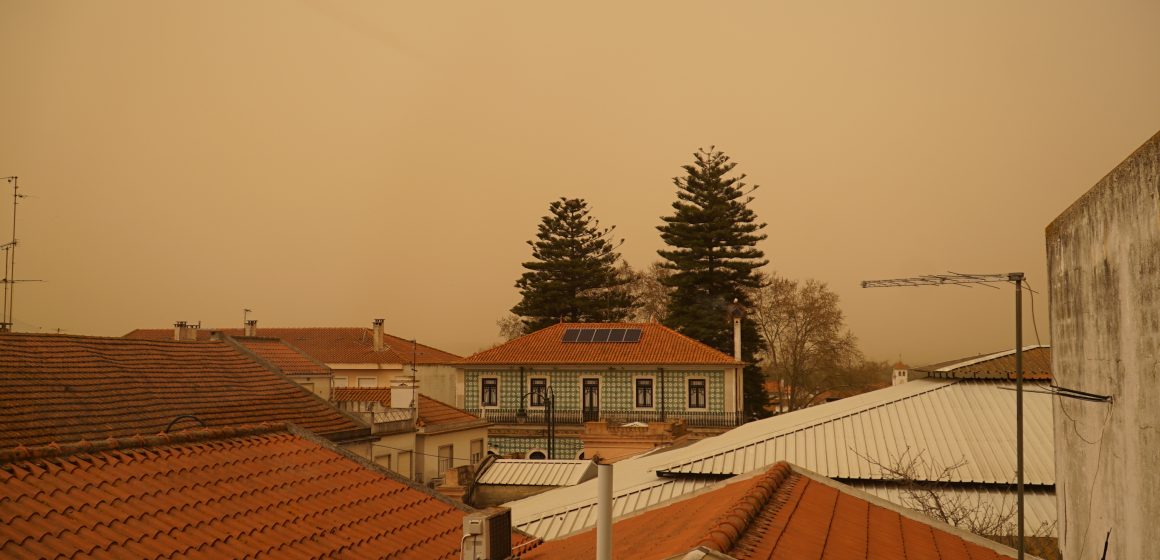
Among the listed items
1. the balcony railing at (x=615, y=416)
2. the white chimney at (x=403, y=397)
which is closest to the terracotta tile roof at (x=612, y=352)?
the balcony railing at (x=615, y=416)

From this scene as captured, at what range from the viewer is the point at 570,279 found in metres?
52.4

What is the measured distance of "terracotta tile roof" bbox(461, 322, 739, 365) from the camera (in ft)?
119

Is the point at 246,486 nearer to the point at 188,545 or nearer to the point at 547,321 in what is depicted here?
the point at 188,545

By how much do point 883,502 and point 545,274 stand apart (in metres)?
43.7

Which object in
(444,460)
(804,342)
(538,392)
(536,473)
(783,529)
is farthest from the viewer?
(804,342)

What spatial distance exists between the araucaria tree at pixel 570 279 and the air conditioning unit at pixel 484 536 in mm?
44031

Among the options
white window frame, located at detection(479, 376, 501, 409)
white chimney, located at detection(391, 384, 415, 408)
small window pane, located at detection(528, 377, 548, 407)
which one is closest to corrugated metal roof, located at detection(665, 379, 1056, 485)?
white chimney, located at detection(391, 384, 415, 408)

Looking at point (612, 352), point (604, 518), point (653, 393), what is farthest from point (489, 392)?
point (604, 518)

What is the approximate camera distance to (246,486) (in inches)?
Result: 354

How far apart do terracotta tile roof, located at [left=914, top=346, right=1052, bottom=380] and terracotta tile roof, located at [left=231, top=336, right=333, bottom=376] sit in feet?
58.6

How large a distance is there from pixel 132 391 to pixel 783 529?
11.7 meters

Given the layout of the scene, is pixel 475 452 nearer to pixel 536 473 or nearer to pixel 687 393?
pixel 687 393

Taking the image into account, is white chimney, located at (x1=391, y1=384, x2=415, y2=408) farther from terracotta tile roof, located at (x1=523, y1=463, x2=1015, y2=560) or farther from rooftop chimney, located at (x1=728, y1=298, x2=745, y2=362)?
terracotta tile roof, located at (x1=523, y1=463, x2=1015, y2=560)

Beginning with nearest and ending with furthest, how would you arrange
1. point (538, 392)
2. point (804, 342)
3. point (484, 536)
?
point (484, 536), point (538, 392), point (804, 342)
